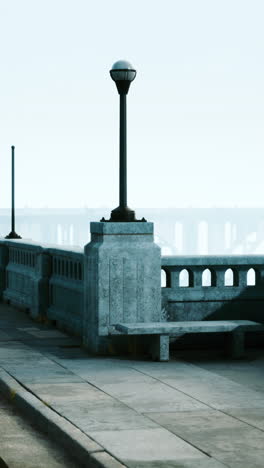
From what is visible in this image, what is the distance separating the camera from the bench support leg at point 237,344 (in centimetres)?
1247

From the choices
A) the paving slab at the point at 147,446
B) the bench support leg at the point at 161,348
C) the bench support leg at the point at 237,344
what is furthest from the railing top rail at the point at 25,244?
the paving slab at the point at 147,446

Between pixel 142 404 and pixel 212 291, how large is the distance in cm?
438

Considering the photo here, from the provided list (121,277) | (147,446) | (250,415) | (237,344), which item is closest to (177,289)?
(121,277)

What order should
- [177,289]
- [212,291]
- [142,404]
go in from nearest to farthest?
[142,404] < [177,289] < [212,291]

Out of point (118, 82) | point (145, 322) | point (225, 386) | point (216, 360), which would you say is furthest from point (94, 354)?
point (118, 82)

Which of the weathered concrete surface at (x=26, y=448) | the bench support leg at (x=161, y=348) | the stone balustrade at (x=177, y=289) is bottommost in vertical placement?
the weathered concrete surface at (x=26, y=448)

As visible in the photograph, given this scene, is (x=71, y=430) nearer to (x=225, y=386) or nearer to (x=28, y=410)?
(x=28, y=410)

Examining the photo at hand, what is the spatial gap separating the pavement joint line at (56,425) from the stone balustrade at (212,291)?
10.6 ft

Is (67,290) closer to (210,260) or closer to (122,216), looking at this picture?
(210,260)

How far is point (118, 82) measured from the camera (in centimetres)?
1323

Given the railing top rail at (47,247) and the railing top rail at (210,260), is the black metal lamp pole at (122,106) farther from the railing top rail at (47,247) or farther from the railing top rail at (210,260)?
the railing top rail at (47,247)

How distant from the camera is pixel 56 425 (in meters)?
8.45

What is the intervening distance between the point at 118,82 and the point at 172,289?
2.79 metres

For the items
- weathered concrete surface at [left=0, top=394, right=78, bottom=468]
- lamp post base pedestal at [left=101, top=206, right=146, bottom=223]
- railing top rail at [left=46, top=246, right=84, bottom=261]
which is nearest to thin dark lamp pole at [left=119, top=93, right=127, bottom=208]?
lamp post base pedestal at [left=101, top=206, right=146, bottom=223]
